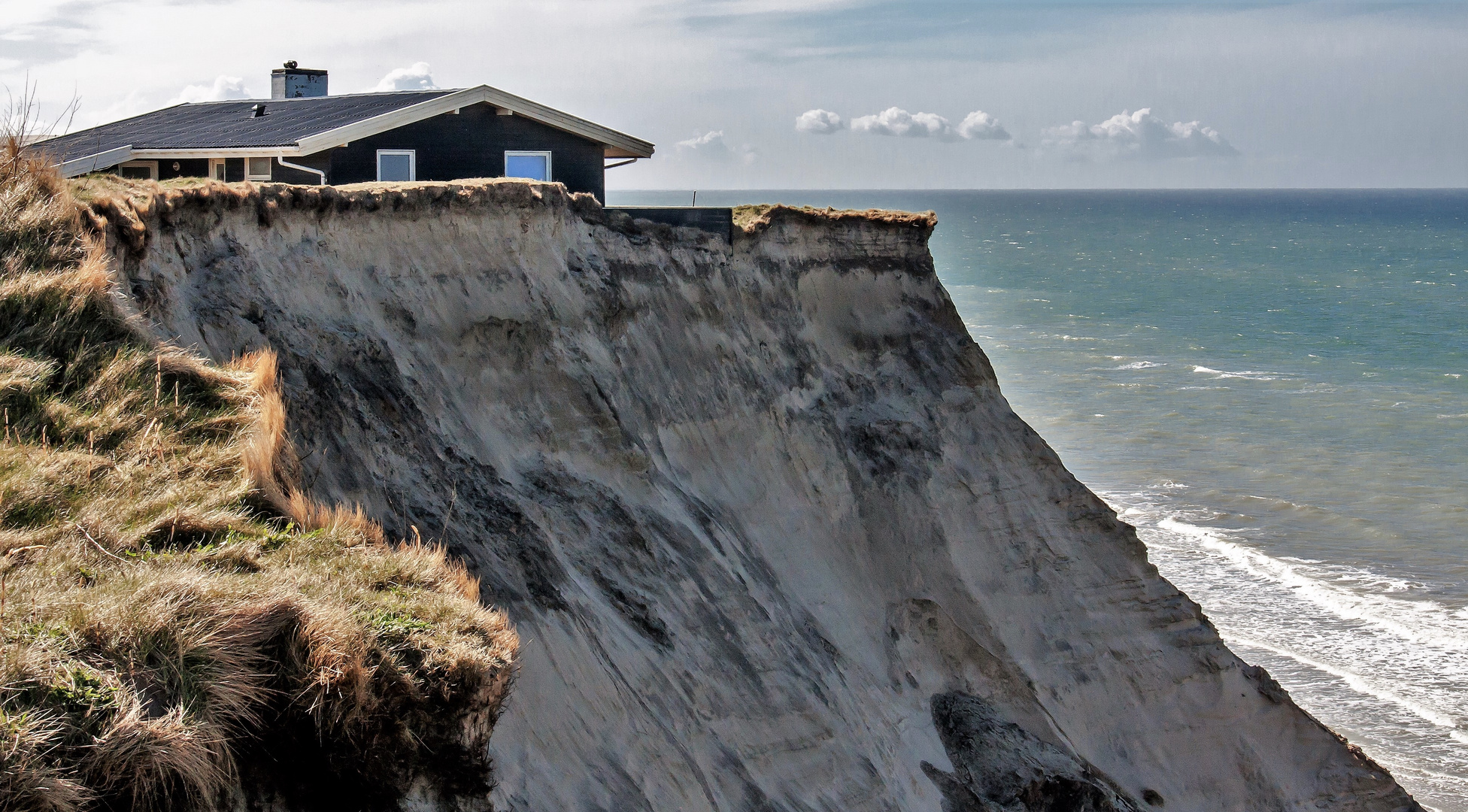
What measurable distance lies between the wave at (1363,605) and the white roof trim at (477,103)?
60.4ft

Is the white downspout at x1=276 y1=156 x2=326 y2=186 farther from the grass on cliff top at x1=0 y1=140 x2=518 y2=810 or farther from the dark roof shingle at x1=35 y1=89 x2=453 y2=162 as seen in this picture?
the grass on cliff top at x1=0 y1=140 x2=518 y2=810

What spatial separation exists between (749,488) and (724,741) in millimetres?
5668

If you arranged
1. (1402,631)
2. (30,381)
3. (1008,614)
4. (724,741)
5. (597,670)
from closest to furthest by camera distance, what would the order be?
(30,381) → (597,670) → (724,741) → (1008,614) → (1402,631)

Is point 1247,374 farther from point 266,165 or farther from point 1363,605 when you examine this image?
point 266,165

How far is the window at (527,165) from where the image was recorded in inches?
824

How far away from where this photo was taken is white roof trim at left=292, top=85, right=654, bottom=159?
18.6 m

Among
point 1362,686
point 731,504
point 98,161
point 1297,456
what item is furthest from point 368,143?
point 1297,456

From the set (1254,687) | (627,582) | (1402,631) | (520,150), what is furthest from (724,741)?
(1402,631)

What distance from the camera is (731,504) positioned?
17250 millimetres

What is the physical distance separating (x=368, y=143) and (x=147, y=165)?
141 inches

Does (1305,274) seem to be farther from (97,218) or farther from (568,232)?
(97,218)

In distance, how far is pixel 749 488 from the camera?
17.7 m

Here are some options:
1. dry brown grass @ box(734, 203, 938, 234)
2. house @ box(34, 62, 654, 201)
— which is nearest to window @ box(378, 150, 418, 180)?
house @ box(34, 62, 654, 201)

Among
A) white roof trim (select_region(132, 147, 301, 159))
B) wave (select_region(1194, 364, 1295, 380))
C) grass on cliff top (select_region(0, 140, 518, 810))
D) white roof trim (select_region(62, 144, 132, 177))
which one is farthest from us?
wave (select_region(1194, 364, 1295, 380))
